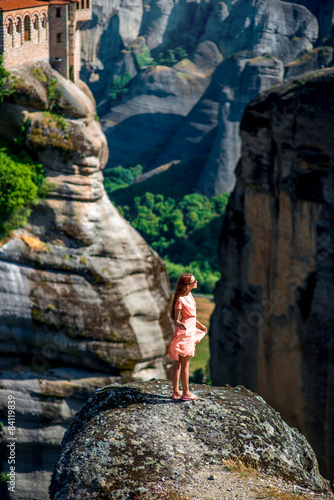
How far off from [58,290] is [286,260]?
22.1 ft

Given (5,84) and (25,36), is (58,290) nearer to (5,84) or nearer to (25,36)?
(5,84)

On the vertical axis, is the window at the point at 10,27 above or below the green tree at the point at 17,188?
above

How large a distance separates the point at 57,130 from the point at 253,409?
1212 cm

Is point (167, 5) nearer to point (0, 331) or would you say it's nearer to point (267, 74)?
point (267, 74)

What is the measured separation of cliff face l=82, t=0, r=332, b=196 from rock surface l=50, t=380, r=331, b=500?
47237 mm

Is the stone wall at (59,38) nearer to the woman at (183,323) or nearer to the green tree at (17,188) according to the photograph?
the green tree at (17,188)

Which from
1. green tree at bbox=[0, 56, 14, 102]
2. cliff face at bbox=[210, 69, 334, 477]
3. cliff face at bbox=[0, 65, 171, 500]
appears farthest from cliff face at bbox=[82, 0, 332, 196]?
green tree at bbox=[0, 56, 14, 102]

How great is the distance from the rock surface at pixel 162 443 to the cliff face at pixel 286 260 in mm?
11514

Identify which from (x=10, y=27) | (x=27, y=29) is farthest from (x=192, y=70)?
(x=10, y=27)

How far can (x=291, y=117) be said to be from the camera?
19812 mm

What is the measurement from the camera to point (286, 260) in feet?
68.2

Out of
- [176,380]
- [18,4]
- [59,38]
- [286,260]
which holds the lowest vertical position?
[286,260]

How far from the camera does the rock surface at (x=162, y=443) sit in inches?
285

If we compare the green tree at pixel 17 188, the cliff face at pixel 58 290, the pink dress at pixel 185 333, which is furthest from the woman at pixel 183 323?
the green tree at pixel 17 188
